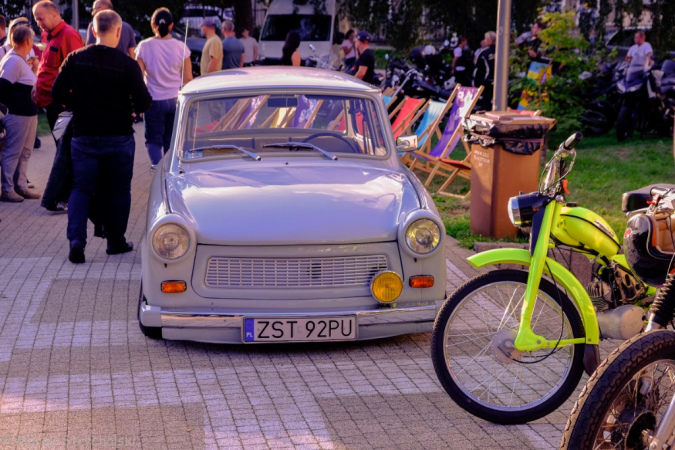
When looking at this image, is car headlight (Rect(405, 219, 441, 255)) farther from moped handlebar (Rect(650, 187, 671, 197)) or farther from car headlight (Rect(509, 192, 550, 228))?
moped handlebar (Rect(650, 187, 671, 197))

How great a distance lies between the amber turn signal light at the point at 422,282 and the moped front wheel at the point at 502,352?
868 mm

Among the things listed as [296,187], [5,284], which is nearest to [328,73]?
[296,187]

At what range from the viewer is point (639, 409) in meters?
3.44

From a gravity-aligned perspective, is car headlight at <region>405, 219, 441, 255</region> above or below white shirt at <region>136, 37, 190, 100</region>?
below

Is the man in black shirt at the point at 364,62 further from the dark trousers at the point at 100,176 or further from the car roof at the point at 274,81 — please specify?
the car roof at the point at 274,81

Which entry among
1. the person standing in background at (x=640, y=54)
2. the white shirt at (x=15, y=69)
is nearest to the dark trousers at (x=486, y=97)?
the person standing in background at (x=640, y=54)

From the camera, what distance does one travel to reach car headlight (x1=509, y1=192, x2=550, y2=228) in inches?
173

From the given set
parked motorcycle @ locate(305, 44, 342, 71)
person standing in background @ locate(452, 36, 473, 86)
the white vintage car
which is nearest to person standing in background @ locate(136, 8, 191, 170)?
the white vintage car

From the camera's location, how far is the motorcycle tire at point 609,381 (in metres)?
3.33

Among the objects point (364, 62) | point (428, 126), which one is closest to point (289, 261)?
point (428, 126)

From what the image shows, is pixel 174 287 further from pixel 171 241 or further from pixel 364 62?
pixel 364 62

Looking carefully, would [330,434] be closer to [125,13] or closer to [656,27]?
[656,27]

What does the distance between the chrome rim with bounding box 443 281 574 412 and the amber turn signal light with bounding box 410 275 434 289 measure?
866mm

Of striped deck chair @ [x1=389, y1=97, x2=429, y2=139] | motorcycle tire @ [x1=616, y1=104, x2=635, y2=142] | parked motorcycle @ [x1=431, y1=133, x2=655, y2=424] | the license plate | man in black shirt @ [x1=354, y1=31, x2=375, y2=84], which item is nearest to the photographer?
parked motorcycle @ [x1=431, y1=133, x2=655, y2=424]
